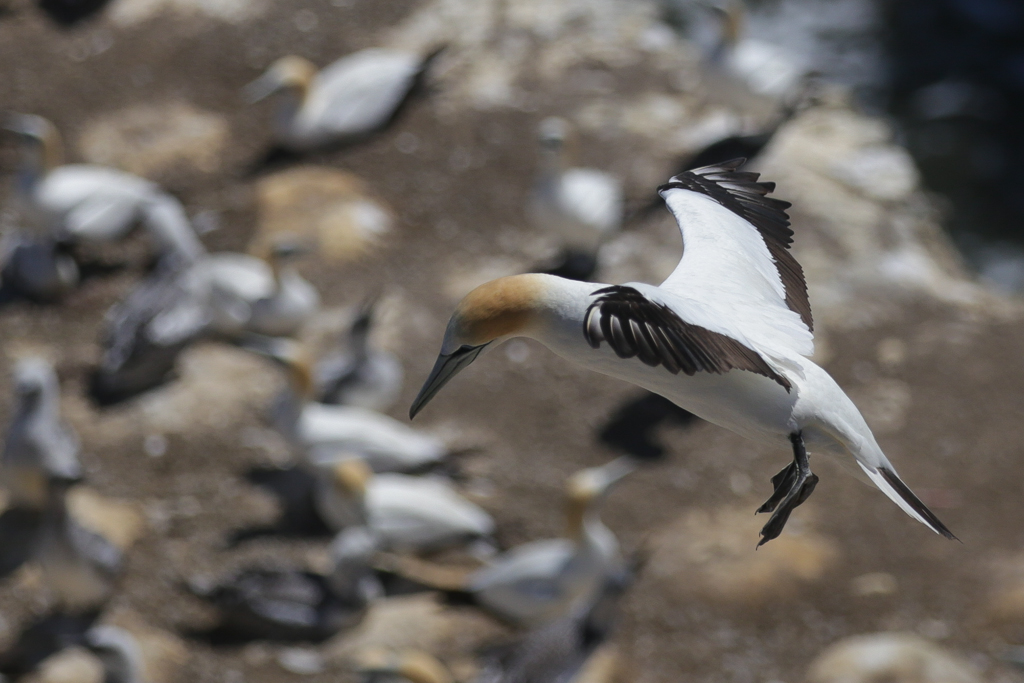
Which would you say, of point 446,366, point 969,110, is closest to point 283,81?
point 969,110

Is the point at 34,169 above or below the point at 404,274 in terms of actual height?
above

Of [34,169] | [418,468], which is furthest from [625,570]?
[34,169]

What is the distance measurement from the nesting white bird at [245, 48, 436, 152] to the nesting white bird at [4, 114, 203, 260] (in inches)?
61.2

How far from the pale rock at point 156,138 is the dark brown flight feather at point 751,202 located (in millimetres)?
7368

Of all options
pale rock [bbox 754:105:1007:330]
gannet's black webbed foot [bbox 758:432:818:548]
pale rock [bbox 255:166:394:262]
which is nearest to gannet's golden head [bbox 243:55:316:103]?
pale rock [bbox 255:166:394:262]

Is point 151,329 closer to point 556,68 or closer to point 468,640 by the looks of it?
point 468,640

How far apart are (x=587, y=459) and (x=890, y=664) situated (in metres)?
2.51

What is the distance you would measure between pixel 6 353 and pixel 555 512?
4.11 meters

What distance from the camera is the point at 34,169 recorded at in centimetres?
A: 932

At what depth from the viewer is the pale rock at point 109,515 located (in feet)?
23.4

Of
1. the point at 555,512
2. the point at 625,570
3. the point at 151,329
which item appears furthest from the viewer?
the point at 151,329

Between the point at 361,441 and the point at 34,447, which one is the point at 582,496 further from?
the point at 34,447

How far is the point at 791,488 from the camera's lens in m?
3.07

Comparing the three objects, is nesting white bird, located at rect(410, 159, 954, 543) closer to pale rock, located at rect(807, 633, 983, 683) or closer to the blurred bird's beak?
pale rock, located at rect(807, 633, 983, 683)
